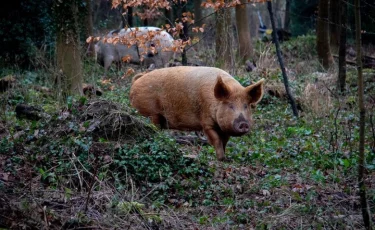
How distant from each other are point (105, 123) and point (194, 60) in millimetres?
12075

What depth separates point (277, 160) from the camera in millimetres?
8797

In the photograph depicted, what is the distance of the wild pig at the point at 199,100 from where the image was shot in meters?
8.88

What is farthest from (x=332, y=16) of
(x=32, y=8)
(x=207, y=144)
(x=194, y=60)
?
(x=207, y=144)

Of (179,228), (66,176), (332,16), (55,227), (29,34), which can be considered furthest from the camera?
(332,16)

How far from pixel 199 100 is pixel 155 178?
247 cm

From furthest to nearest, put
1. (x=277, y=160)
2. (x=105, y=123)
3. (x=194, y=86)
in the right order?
(x=194, y=86), (x=277, y=160), (x=105, y=123)

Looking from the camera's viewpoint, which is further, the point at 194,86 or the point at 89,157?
the point at 194,86

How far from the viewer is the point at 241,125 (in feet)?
28.5

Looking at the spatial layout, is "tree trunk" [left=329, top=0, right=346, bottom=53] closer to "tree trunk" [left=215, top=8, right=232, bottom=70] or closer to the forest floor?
"tree trunk" [left=215, top=8, right=232, bottom=70]

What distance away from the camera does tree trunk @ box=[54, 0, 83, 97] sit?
13.5m

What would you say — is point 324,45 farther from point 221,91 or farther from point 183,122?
point 221,91

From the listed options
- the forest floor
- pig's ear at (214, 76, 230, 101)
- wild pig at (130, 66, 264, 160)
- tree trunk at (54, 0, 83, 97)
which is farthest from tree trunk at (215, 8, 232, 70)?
pig's ear at (214, 76, 230, 101)

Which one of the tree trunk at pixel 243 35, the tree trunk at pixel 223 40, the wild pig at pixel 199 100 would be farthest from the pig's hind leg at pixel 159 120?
the tree trunk at pixel 243 35

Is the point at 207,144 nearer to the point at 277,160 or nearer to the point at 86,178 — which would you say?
the point at 277,160
